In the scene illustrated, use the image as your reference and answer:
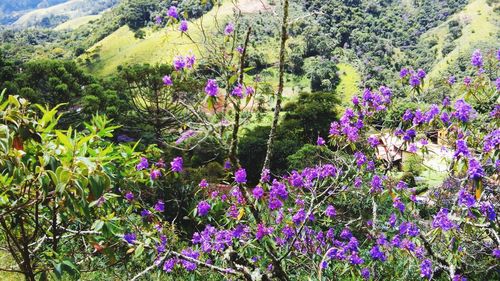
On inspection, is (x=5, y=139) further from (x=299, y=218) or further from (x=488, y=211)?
(x=488, y=211)

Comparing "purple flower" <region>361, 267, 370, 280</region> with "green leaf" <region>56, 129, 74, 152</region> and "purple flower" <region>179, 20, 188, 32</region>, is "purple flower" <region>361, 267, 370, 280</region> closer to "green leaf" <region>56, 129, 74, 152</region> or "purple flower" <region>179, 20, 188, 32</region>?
"purple flower" <region>179, 20, 188, 32</region>

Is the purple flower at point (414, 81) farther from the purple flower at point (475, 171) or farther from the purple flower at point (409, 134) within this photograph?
the purple flower at point (475, 171)

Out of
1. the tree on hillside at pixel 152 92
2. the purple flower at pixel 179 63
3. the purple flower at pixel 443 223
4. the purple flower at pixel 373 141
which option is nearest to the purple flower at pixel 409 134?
the purple flower at pixel 373 141

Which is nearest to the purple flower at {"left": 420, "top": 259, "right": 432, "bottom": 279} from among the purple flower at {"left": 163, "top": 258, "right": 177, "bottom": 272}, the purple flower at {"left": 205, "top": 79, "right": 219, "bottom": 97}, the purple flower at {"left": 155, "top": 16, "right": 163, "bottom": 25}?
the purple flower at {"left": 163, "top": 258, "right": 177, "bottom": 272}

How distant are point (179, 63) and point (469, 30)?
9293 cm

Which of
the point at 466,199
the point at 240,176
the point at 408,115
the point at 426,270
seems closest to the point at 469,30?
the point at 408,115

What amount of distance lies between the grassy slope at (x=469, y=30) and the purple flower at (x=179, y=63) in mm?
75587

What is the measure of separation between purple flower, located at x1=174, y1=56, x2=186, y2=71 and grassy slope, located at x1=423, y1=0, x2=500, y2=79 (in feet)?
248

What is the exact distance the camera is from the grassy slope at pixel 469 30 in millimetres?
75312

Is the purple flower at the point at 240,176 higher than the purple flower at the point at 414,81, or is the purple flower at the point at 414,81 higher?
the purple flower at the point at 414,81

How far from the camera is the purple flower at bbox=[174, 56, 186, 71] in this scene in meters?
3.23

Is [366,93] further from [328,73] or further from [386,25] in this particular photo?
[386,25]

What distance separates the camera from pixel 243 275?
2734mm

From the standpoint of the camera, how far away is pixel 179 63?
10.7 ft
